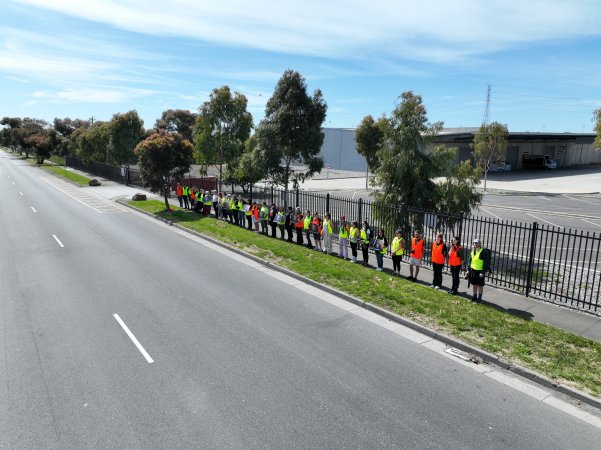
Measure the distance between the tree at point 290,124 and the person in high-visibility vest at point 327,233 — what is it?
4.37 metres

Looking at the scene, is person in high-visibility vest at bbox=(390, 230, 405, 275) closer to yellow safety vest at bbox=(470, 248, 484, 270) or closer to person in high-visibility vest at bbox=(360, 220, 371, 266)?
person in high-visibility vest at bbox=(360, 220, 371, 266)

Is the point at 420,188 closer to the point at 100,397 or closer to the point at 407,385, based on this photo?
the point at 407,385

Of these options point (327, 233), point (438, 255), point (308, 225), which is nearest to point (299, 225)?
point (308, 225)

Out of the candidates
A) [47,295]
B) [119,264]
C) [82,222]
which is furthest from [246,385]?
[82,222]

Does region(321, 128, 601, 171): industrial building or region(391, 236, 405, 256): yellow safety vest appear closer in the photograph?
region(391, 236, 405, 256): yellow safety vest

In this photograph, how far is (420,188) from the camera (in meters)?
15.2

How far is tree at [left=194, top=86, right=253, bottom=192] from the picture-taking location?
2647 centimetres

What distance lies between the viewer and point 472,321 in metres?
9.20

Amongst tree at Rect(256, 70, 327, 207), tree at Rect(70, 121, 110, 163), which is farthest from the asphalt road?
tree at Rect(70, 121, 110, 163)

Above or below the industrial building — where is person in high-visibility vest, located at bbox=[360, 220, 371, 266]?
below

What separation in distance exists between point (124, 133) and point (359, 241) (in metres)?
36.9

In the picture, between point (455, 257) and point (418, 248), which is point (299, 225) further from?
point (455, 257)

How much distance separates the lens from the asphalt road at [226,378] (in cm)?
568

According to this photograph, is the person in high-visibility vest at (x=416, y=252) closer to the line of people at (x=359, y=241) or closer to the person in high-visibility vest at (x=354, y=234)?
the line of people at (x=359, y=241)
